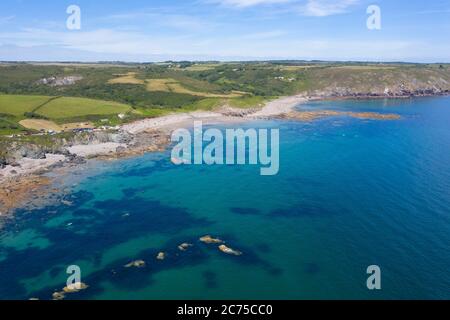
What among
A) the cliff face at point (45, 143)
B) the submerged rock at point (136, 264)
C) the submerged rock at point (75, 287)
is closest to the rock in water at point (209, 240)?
the submerged rock at point (136, 264)

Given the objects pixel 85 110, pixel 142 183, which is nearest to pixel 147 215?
pixel 142 183

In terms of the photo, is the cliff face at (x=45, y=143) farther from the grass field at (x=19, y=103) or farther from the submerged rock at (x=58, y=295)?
the submerged rock at (x=58, y=295)

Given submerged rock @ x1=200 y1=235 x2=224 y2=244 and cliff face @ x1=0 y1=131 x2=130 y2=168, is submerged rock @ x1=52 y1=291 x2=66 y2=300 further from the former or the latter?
cliff face @ x1=0 y1=131 x2=130 y2=168

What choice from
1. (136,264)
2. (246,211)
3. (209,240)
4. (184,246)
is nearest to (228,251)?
(209,240)

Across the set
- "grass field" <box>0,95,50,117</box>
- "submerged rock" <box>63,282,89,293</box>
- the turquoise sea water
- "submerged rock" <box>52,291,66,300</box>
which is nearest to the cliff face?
the turquoise sea water

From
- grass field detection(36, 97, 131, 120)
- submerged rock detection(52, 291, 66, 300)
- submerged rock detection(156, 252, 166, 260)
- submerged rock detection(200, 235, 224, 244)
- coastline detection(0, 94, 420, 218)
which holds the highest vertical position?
grass field detection(36, 97, 131, 120)

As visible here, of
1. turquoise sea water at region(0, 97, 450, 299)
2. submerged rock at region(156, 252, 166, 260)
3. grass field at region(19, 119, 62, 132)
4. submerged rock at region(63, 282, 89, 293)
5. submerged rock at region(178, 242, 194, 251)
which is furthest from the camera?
grass field at region(19, 119, 62, 132)

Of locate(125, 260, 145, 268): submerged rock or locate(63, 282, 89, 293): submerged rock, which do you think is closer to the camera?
locate(63, 282, 89, 293): submerged rock

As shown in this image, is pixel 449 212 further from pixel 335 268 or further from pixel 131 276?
pixel 131 276
